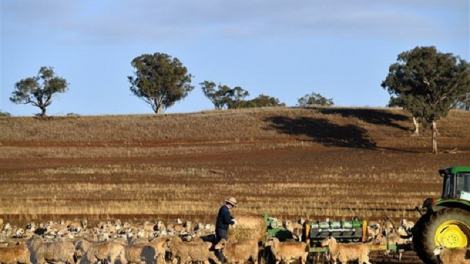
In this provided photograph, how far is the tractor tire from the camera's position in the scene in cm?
1777

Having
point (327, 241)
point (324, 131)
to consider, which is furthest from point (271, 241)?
point (324, 131)

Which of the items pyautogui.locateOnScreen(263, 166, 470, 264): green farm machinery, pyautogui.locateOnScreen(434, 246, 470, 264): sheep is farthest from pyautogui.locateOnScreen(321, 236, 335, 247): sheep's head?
pyautogui.locateOnScreen(434, 246, 470, 264): sheep

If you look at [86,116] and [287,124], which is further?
[86,116]

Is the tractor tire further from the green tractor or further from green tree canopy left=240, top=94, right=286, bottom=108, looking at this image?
green tree canopy left=240, top=94, right=286, bottom=108

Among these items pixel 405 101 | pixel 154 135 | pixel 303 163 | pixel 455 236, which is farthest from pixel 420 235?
pixel 154 135

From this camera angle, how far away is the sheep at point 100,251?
2009 centimetres

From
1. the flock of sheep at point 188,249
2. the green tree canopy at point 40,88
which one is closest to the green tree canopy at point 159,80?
the green tree canopy at point 40,88

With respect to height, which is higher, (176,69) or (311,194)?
(176,69)

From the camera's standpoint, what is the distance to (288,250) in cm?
1906

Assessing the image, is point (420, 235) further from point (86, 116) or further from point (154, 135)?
point (86, 116)

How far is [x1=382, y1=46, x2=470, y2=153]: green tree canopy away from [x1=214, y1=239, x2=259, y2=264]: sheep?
179 ft

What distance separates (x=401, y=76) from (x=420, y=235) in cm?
5771

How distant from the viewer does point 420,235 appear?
17969mm

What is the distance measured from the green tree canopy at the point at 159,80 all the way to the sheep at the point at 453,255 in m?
103
